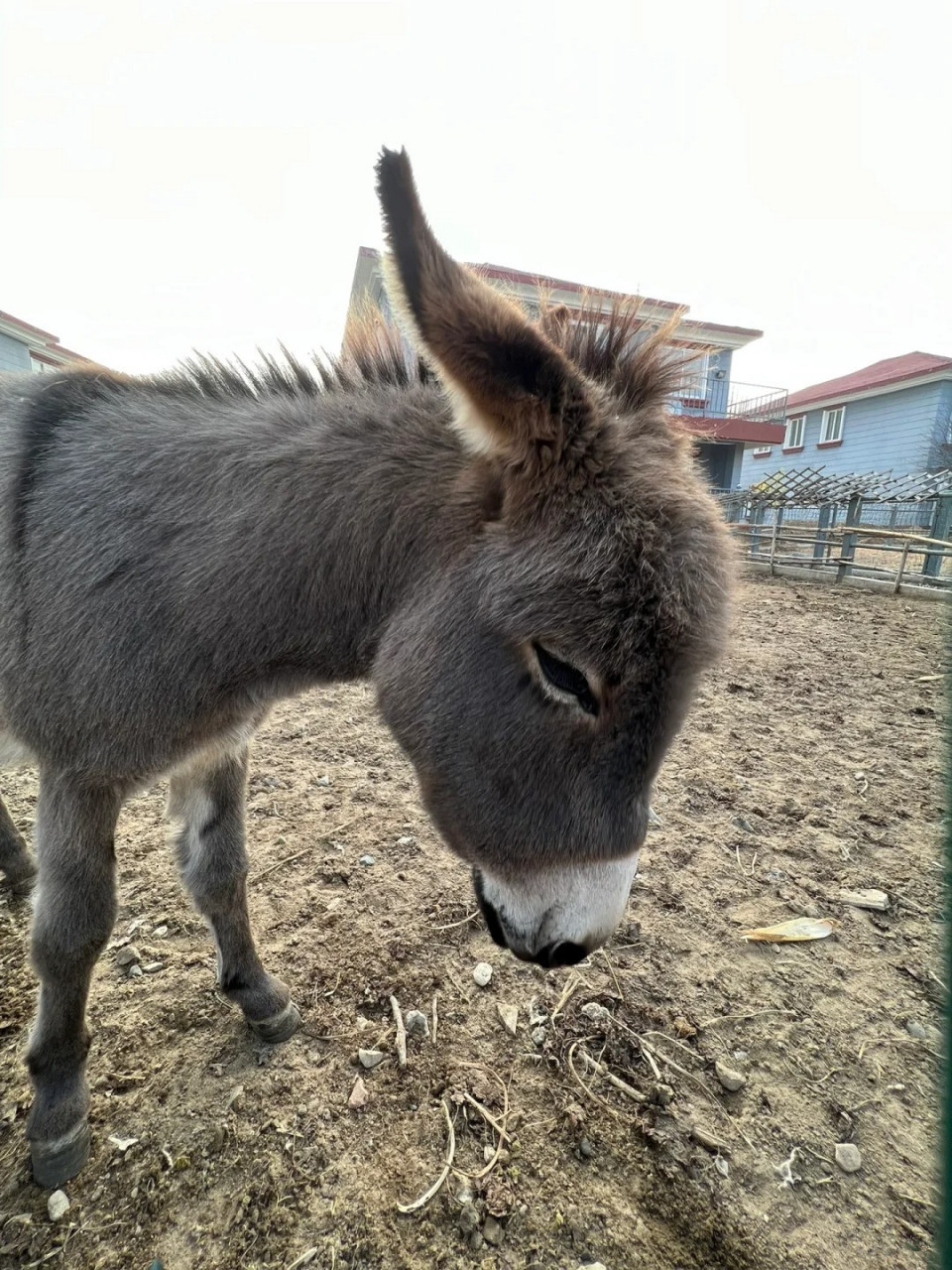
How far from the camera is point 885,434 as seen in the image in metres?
26.5

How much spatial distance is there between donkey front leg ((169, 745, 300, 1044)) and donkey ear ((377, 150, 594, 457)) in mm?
1634

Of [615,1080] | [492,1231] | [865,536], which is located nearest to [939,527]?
[865,536]

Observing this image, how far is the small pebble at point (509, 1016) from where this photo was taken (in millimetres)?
2256

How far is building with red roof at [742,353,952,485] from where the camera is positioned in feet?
79.1

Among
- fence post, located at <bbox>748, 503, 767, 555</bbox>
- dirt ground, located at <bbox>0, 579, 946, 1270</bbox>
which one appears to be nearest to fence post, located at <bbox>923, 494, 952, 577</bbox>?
fence post, located at <bbox>748, 503, 767, 555</bbox>

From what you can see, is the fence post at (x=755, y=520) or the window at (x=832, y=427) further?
the window at (x=832, y=427)

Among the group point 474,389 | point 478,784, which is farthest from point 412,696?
point 474,389

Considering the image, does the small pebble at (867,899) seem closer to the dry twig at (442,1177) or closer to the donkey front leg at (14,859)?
the dry twig at (442,1177)

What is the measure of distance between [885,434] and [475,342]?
32616mm

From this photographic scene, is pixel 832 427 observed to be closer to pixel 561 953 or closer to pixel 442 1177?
pixel 561 953

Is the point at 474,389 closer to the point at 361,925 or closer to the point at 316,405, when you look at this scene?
the point at 316,405

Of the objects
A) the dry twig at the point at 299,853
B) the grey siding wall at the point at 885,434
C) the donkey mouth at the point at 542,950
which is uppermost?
the grey siding wall at the point at 885,434

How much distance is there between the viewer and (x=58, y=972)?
6.16ft

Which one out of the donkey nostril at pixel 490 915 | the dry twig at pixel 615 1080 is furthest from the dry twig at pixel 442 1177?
the donkey nostril at pixel 490 915
